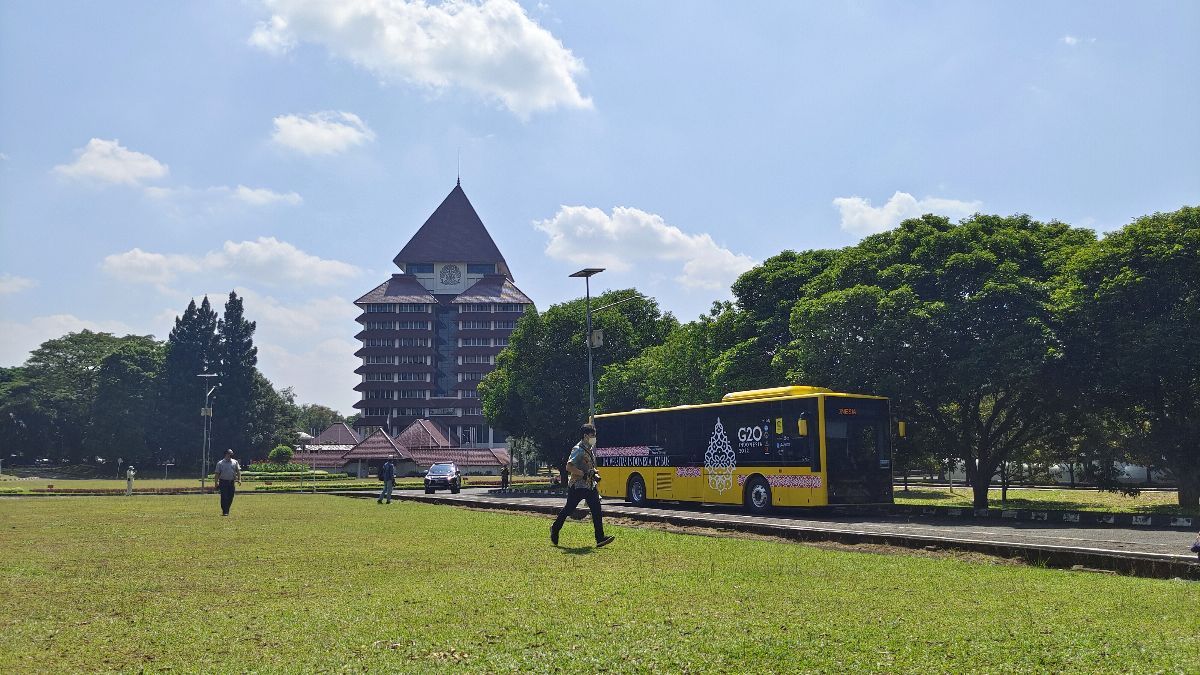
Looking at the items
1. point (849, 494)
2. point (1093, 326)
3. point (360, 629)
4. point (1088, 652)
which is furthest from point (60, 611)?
point (1093, 326)

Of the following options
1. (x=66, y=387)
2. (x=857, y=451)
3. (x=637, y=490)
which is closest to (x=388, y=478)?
(x=637, y=490)

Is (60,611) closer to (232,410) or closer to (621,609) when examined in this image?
(621,609)

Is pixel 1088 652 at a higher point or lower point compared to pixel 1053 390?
lower

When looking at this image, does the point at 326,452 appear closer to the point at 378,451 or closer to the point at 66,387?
the point at 378,451

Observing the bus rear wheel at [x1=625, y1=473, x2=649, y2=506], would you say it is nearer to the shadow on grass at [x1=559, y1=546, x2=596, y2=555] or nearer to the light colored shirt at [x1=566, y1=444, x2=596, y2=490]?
the light colored shirt at [x1=566, y1=444, x2=596, y2=490]

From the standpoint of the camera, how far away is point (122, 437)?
102m

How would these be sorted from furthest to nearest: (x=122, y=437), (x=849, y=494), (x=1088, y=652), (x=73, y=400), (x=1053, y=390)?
(x=73, y=400), (x=122, y=437), (x=1053, y=390), (x=849, y=494), (x=1088, y=652)

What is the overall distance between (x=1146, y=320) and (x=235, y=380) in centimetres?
9763

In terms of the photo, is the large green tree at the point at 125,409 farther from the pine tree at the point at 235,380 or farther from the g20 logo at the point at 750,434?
the g20 logo at the point at 750,434

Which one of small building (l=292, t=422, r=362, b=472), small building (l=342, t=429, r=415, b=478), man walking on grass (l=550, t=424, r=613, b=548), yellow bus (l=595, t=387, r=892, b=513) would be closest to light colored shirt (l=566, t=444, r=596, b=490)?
man walking on grass (l=550, t=424, r=613, b=548)

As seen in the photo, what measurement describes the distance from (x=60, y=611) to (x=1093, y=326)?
81.0 feet

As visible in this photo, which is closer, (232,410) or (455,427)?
(232,410)

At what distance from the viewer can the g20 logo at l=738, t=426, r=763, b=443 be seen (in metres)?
26.8

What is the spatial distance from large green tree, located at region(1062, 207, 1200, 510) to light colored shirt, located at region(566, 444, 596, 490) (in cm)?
1599
